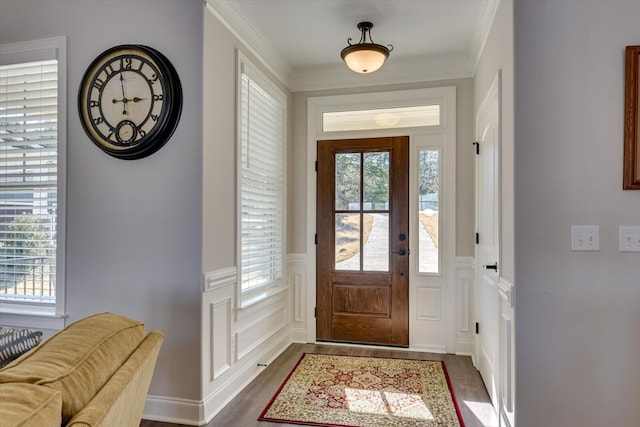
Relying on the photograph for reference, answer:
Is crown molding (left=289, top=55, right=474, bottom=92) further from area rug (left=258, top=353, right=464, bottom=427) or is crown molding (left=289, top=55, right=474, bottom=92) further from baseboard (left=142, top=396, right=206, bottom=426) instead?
baseboard (left=142, top=396, right=206, bottom=426)

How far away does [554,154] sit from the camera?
6.18 feet

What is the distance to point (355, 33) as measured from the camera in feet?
10.0

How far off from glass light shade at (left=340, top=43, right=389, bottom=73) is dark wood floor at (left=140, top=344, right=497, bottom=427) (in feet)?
8.09

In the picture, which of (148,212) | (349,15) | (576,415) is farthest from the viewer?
(349,15)

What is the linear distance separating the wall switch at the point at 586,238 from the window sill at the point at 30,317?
3042 millimetres

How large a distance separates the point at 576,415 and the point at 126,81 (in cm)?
311

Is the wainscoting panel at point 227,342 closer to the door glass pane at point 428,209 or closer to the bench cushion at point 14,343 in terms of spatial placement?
the bench cushion at point 14,343

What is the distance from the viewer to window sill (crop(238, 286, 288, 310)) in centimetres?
282

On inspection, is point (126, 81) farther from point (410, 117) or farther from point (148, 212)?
point (410, 117)

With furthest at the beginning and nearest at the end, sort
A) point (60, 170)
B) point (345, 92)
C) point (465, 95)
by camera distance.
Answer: point (345, 92), point (465, 95), point (60, 170)

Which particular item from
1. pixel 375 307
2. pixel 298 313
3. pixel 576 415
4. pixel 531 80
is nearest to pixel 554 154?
pixel 531 80

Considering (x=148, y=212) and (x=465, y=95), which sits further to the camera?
(x=465, y=95)

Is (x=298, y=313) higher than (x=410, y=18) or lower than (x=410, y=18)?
lower

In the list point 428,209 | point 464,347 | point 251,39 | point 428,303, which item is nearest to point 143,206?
point 251,39
